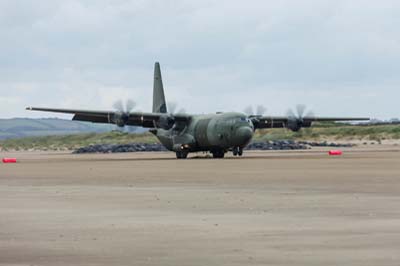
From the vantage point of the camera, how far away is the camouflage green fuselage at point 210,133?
2534 inches

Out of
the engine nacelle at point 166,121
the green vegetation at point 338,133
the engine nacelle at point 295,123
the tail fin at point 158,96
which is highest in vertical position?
the tail fin at point 158,96

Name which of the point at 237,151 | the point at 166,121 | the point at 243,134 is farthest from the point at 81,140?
the point at 243,134

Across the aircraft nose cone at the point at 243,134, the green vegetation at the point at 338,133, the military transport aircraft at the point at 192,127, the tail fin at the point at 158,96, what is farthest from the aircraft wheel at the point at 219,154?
the green vegetation at the point at 338,133

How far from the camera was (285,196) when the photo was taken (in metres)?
25.1

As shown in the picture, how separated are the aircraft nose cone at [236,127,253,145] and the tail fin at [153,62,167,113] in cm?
1361

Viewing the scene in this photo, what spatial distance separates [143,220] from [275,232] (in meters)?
3.43

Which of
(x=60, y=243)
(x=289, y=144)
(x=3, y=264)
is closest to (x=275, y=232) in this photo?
(x=60, y=243)

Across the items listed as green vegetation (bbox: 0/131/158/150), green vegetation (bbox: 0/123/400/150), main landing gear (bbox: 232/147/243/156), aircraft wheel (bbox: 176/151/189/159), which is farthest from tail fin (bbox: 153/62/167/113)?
green vegetation (bbox: 0/131/158/150)

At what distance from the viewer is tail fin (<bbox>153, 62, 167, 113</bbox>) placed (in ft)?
253

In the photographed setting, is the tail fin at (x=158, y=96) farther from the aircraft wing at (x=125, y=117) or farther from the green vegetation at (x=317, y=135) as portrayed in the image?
the green vegetation at (x=317, y=135)

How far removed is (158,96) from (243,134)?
15.3 metres

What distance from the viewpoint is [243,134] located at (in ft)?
209

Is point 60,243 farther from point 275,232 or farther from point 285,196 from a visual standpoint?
point 285,196

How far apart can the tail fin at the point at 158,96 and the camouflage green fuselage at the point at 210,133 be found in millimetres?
5295
